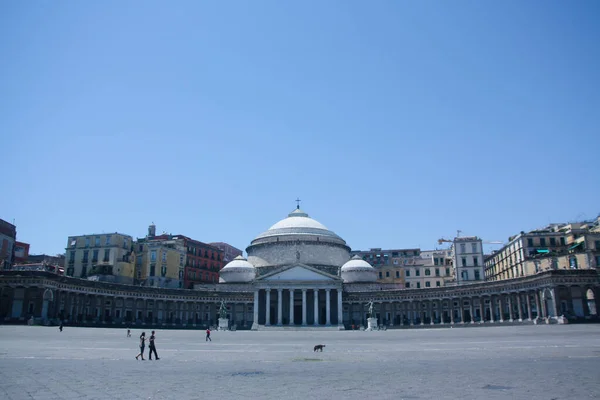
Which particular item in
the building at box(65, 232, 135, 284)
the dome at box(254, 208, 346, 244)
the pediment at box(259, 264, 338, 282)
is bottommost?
the pediment at box(259, 264, 338, 282)

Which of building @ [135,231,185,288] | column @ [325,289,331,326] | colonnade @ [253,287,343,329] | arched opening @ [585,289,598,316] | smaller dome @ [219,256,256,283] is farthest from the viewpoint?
smaller dome @ [219,256,256,283]

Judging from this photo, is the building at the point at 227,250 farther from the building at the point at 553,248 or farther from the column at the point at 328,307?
the building at the point at 553,248

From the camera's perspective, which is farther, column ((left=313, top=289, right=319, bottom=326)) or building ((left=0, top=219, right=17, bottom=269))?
column ((left=313, top=289, right=319, bottom=326))

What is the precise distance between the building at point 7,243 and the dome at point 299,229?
1864 inches

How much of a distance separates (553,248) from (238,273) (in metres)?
58.5

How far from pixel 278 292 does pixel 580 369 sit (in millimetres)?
79470

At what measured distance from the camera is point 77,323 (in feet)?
239

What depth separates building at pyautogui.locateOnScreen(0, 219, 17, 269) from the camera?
82125 mm

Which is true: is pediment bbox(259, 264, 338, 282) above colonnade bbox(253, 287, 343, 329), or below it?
above

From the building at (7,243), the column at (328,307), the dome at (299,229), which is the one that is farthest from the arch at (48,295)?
the dome at (299,229)

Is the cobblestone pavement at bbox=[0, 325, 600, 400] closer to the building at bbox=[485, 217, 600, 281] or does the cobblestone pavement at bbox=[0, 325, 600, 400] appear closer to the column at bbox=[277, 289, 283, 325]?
the building at bbox=[485, 217, 600, 281]

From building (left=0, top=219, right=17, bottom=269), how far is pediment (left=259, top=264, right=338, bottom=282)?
137 feet

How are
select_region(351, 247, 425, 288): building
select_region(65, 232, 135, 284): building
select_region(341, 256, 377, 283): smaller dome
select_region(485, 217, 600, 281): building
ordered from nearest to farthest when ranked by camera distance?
select_region(485, 217, 600, 281): building < select_region(65, 232, 135, 284): building < select_region(341, 256, 377, 283): smaller dome < select_region(351, 247, 425, 288): building

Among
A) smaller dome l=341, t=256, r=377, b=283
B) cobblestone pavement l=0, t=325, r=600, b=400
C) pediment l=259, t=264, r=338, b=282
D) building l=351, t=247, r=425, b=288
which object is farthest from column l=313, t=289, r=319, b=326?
cobblestone pavement l=0, t=325, r=600, b=400
